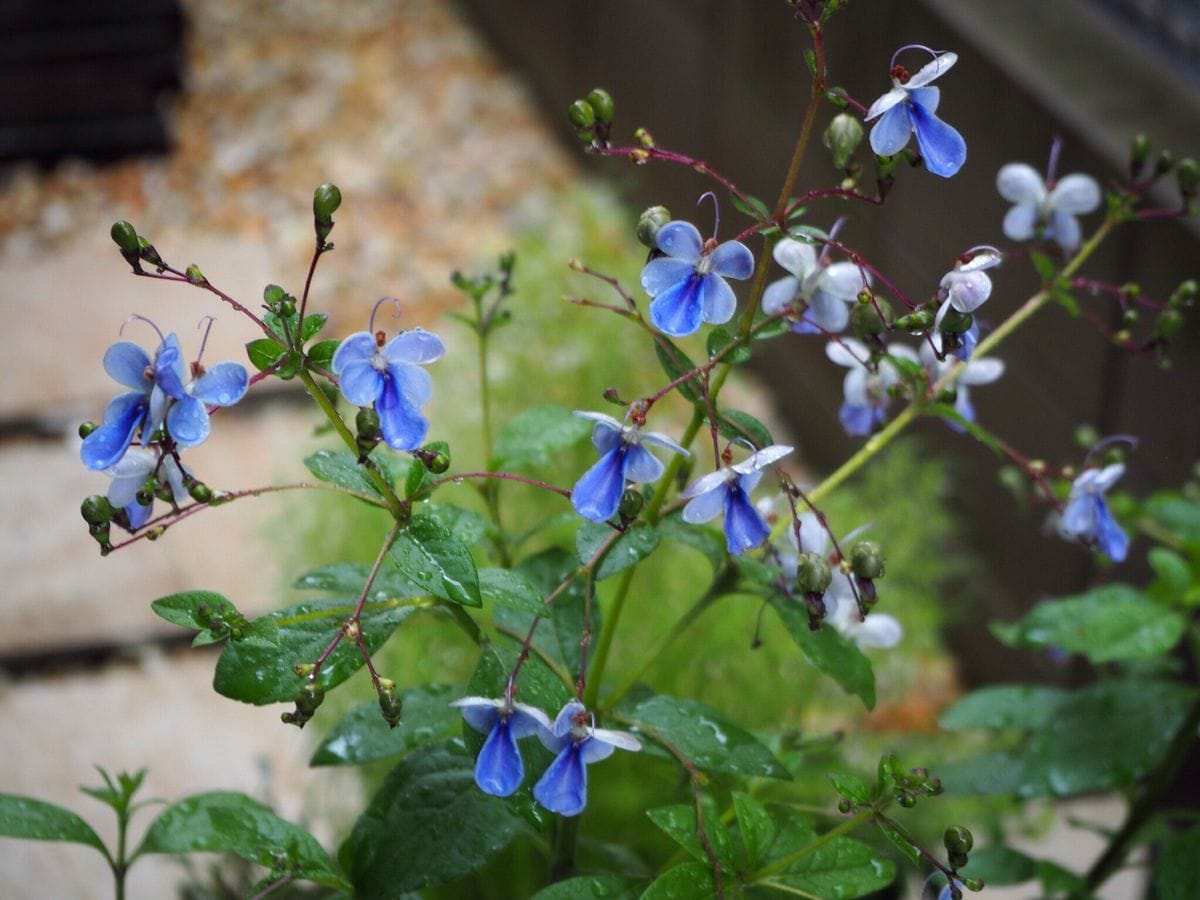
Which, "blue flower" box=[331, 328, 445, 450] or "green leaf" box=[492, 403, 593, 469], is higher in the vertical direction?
"blue flower" box=[331, 328, 445, 450]

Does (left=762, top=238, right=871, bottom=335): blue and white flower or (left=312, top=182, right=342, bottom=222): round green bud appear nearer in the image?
(left=312, top=182, right=342, bottom=222): round green bud

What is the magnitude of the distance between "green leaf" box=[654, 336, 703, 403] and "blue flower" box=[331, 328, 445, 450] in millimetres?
91

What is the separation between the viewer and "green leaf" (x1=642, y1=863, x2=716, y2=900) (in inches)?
20.5

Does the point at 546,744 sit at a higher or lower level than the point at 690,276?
lower

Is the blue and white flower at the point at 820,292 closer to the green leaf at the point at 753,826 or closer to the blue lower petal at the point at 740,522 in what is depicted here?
the blue lower petal at the point at 740,522

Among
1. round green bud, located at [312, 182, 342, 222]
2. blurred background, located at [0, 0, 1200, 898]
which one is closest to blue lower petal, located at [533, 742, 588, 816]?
round green bud, located at [312, 182, 342, 222]

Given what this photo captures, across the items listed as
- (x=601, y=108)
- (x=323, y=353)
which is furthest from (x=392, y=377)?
(x=601, y=108)

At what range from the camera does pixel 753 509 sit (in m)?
0.53

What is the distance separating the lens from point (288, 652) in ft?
1.71

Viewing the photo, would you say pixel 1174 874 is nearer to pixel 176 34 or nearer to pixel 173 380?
pixel 173 380

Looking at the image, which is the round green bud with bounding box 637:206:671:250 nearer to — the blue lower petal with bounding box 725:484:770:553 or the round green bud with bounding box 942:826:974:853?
the blue lower petal with bounding box 725:484:770:553

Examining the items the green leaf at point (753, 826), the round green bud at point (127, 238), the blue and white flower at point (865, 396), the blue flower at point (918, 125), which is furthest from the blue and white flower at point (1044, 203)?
the round green bud at point (127, 238)

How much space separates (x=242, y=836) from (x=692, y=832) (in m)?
0.19

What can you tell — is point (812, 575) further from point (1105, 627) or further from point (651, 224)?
point (1105, 627)
